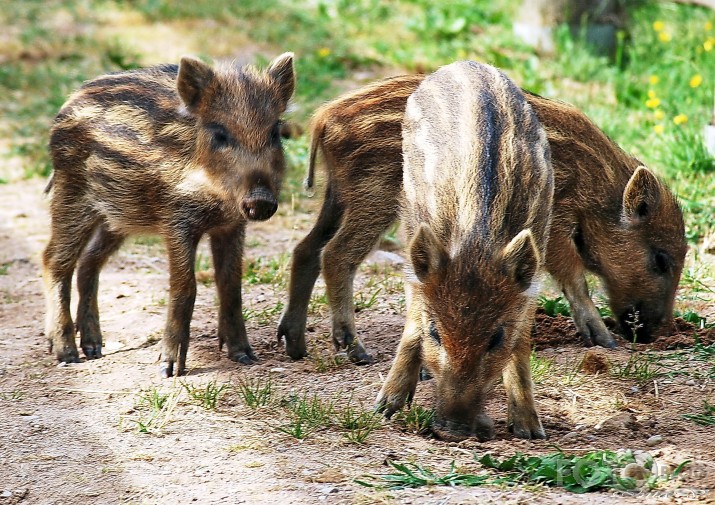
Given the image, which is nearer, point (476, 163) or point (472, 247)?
point (472, 247)

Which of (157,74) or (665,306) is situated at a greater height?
(157,74)

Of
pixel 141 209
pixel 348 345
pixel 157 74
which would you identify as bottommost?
pixel 348 345

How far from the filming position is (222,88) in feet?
17.1

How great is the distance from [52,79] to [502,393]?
6.20 metres

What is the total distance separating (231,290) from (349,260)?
592 mm

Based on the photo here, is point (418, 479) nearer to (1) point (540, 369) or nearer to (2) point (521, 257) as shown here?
(2) point (521, 257)

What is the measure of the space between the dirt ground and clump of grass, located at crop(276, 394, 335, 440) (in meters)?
0.04

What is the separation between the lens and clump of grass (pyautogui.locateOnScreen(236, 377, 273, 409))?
178 inches

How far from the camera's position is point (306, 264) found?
557 centimetres

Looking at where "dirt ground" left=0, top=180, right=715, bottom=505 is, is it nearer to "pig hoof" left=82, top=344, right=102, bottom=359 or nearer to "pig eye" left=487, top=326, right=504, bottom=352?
"pig hoof" left=82, top=344, right=102, bottom=359

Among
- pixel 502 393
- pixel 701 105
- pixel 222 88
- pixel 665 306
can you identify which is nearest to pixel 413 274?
pixel 502 393

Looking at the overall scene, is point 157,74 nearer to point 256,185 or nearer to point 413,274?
point 256,185

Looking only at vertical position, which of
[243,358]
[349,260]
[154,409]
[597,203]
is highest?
[597,203]

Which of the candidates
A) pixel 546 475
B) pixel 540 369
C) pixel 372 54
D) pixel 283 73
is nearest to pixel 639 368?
pixel 540 369
